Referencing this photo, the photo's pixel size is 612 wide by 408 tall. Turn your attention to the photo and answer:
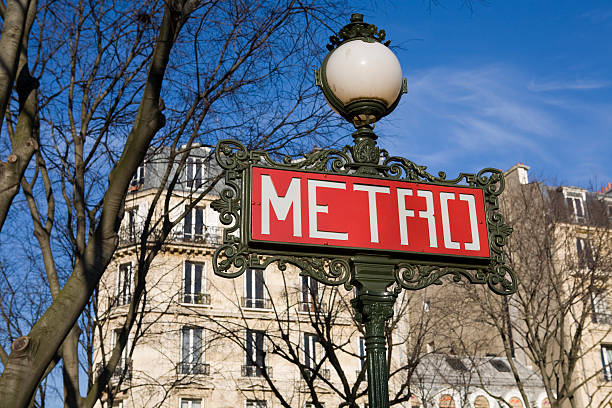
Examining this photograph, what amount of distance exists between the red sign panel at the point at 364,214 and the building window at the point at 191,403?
2504 cm

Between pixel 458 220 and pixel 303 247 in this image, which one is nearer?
pixel 303 247

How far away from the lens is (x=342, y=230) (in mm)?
3678

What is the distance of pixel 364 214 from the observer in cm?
374

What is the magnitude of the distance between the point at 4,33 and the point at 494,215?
3.81m

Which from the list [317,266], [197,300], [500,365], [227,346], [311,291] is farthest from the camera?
[500,365]

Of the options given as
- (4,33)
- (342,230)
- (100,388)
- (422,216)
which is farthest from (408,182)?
(100,388)

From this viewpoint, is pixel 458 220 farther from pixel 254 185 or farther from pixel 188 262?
pixel 188 262

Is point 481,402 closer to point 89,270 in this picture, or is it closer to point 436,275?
point 89,270

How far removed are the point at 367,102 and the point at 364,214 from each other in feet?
2.32

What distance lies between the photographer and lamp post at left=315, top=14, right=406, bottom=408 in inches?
147

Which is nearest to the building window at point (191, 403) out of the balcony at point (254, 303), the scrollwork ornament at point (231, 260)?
the balcony at point (254, 303)

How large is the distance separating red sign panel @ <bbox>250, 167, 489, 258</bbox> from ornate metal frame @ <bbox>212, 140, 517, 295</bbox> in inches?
2.0

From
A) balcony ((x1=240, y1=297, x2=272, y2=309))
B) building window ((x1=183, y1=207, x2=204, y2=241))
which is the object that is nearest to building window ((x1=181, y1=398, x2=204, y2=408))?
balcony ((x1=240, y1=297, x2=272, y2=309))

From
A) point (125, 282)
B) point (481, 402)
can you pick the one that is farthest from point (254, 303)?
point (125, 282)
